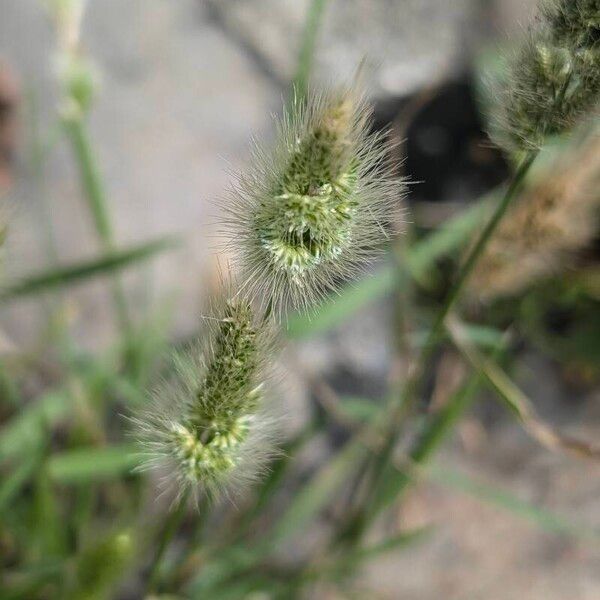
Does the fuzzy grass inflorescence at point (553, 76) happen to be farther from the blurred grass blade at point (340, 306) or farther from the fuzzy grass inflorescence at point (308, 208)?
the blurred grass blade at point (340, 306)

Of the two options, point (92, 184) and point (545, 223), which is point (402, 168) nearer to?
point (545, 223)

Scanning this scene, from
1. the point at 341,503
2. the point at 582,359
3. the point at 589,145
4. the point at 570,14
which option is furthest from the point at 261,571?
the point at 570,14

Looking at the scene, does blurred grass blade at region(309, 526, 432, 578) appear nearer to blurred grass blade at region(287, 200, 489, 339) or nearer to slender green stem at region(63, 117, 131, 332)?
blurred grass blade at region(287, 200, 489, 339)

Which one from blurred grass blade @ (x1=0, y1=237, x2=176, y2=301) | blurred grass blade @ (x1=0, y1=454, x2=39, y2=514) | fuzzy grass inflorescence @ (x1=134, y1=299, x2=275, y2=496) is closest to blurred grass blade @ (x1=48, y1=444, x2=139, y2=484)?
blurred grass blade @ (x1=0, y1=454, x2=39, y2=514)

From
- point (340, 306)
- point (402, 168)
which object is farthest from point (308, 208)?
point (402, 168)

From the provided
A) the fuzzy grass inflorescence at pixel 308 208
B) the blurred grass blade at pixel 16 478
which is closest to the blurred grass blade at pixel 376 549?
the blurred grass blade at pixel 16 478
